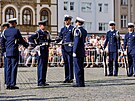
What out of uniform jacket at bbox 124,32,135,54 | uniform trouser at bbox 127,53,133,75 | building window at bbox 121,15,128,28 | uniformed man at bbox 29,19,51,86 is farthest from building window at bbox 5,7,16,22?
uniformed man at bbox 29,19,51,86

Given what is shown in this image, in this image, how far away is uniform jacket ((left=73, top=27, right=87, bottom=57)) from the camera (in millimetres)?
11688

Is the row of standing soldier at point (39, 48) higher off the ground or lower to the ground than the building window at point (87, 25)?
lower

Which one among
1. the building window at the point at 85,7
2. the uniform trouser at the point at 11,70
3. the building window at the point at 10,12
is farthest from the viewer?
the building window at the point at 85,7

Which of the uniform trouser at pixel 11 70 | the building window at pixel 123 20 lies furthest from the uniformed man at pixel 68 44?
the building window at pixel 123 20

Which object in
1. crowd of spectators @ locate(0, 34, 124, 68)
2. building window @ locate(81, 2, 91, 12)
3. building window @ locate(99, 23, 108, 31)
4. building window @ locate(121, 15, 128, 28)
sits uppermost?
building window @ locate(81, 2, 91, 12)

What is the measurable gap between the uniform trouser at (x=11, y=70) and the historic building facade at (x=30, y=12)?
1726 inches

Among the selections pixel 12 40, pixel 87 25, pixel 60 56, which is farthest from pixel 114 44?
pixel 87 25

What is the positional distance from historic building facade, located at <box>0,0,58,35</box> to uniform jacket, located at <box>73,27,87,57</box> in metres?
43.8

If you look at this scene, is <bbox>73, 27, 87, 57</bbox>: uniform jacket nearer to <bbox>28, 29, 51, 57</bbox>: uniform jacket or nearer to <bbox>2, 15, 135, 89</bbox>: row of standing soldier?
<bbox>2, 15, 135, 89</bbox>: row of standing soldier

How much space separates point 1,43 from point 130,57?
6.44 m

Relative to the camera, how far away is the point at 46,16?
56938 millimetres

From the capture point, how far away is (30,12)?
5631cm

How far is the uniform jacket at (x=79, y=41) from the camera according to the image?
38.3ft

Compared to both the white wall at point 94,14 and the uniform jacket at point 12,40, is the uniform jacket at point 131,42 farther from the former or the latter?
the white wall at point 94,14
